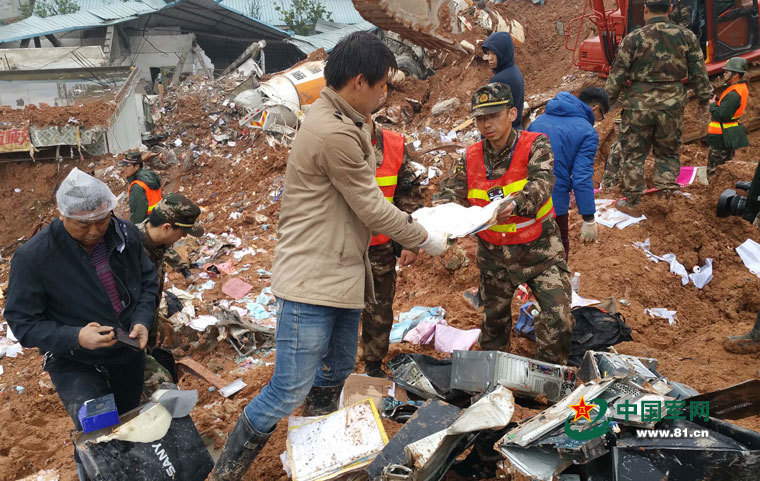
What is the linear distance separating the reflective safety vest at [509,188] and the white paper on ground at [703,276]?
268 cm

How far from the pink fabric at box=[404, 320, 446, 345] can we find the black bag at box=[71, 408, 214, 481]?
192cm

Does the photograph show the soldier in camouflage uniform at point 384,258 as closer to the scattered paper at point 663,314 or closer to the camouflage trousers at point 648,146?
the scattered paper at point 663,314

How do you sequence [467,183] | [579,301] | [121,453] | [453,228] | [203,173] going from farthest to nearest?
[203,173]
[579,301]
[467,183]
[453,228]
[121,453]

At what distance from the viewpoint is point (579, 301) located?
4.28 meters

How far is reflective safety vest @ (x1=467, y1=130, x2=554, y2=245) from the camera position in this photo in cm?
302

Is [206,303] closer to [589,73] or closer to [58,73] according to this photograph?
[589,73]

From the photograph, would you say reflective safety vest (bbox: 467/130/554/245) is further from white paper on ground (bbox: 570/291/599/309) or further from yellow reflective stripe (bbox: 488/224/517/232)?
white paper on ground (bbox: 570/291/599/309)

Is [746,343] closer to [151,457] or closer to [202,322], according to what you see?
[151,457]

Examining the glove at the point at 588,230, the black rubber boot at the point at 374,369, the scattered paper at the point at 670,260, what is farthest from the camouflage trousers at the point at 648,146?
the black rubber boot at the point at 374,369

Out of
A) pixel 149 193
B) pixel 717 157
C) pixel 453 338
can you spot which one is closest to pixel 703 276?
pixel 717 157

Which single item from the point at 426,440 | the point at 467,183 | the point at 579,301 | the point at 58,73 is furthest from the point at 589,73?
the point at 58,73

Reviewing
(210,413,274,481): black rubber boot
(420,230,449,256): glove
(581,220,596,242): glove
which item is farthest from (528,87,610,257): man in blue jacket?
(210,413,274,481): black rubber boot

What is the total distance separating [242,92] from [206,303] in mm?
9497

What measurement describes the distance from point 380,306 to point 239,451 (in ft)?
4.40
